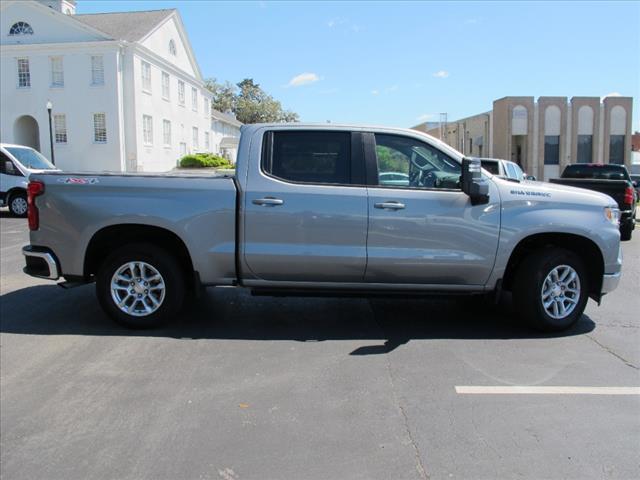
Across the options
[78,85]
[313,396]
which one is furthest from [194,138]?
[313,396]

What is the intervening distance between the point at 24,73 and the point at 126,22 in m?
7.28

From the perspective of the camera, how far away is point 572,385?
450 centimetres

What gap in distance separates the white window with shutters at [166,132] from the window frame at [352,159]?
36179 millimetres

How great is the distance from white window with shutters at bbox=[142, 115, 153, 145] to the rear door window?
3301cm

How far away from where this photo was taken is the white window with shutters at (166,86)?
40.3 m

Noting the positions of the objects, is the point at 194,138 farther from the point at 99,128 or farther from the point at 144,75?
the point at 99,128

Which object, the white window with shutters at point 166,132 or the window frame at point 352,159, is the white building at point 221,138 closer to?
the white window with shutters at point 166,132

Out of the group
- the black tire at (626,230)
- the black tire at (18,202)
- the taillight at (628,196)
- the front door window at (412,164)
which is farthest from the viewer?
the black tire at (18,202)

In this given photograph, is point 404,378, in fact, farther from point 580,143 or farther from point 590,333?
point 580,143

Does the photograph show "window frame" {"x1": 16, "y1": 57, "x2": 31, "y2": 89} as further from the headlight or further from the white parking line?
the white parking line

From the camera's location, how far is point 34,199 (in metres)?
5.75

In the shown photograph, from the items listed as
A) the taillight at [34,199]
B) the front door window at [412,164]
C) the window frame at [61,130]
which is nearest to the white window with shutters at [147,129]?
the window frame at [61,130]

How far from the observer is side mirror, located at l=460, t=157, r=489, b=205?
215 inches

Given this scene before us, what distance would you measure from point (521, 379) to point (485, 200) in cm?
179
